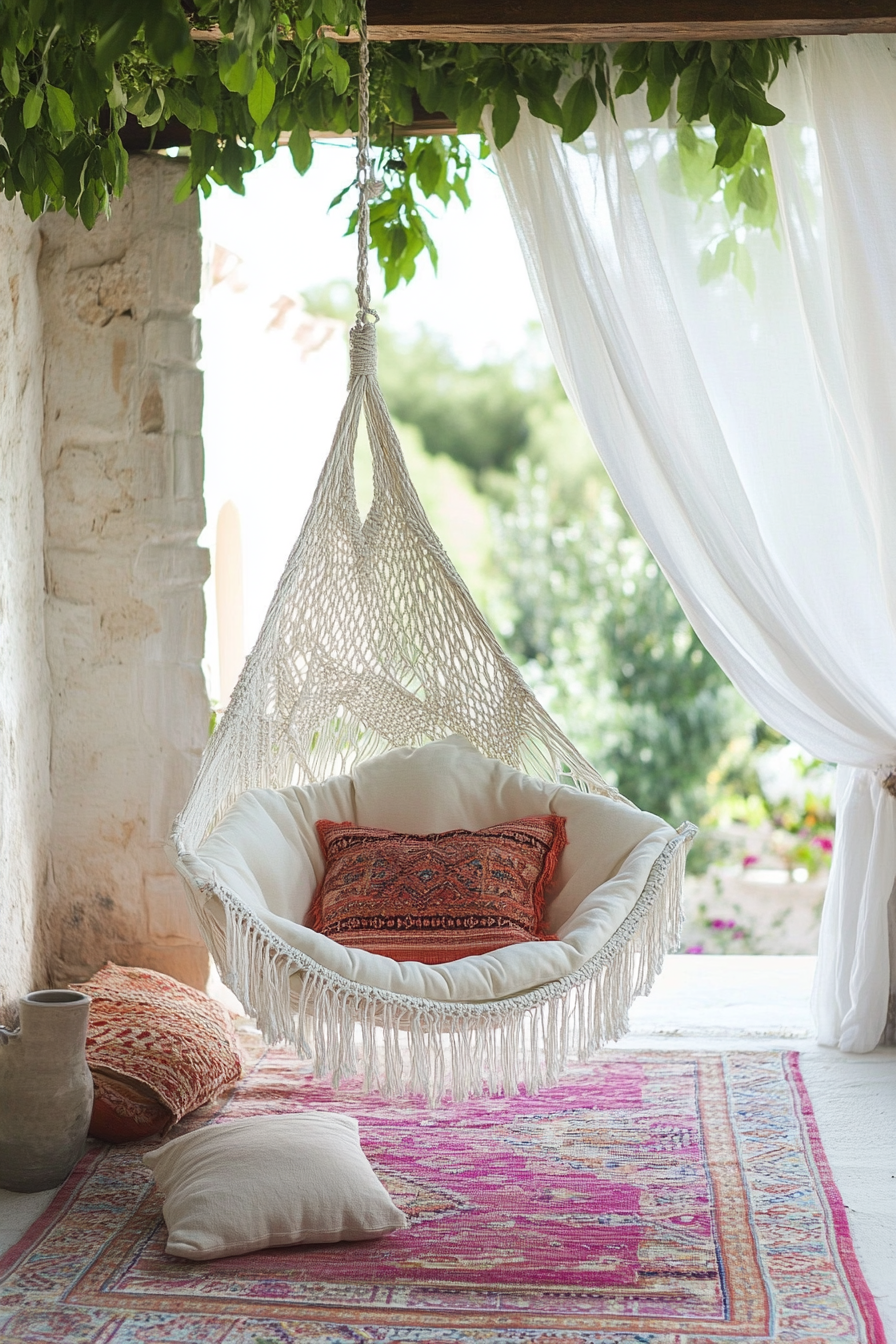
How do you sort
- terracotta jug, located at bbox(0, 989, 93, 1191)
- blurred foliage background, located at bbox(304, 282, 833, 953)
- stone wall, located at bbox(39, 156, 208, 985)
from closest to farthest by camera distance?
terracotta jug, located at bbox(0, 989, 93, 1191)
stone wall, located at bbox(39, 156, 208, 985)
blurred foliage background, located at bbox(304, 282, 833, 953)

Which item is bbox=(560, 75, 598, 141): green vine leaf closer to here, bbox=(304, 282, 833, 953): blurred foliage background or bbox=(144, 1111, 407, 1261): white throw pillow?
bbox=(144, 1111, 407, 1261): white throw pillow

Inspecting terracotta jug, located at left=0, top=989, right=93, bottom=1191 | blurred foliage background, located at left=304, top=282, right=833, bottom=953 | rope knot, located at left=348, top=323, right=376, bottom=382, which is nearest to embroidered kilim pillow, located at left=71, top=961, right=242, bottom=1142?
terracotta jug, located at left=0, top=989, right=93, bottom=1191

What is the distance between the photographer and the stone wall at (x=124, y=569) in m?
2.66

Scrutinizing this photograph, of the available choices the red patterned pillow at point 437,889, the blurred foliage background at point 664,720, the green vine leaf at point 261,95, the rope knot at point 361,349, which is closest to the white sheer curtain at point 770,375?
the rope knot at point 361,349

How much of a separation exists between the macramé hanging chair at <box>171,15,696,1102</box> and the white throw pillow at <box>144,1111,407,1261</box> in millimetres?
129

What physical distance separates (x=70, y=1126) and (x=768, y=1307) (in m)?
1.05

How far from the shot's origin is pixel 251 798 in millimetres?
2166

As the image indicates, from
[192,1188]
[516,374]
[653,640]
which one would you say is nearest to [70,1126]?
[192,1188]

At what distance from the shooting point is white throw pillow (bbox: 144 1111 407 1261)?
1.69 metres

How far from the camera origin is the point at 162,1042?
87.3 inches

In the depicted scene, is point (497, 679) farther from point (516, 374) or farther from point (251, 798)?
point (516, 374)

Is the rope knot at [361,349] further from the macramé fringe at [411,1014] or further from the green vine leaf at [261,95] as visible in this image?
the macramé fringe at [411,1014]

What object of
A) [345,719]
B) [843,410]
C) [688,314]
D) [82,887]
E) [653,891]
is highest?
A: [688,314]

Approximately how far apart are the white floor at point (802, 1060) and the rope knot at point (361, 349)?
140 centimetres
